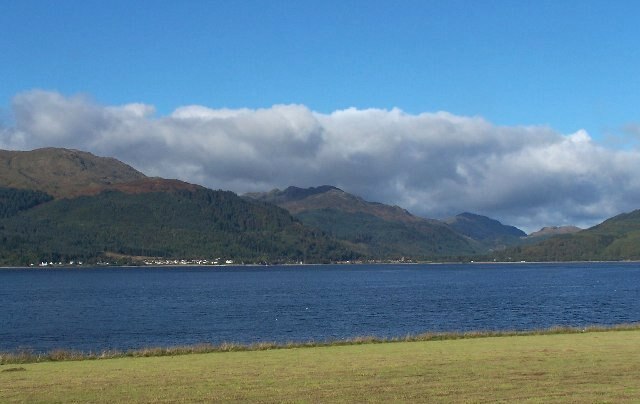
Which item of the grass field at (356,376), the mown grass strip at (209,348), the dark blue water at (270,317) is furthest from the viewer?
the dark blue water at (270,317)

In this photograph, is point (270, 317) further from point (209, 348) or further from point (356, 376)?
point (356, 376)

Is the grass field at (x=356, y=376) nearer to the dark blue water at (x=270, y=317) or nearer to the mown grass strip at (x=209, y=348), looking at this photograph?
the mown grass strip at (x=209, y=348)

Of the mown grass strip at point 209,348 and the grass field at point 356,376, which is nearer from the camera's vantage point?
the grass field at point 356,376

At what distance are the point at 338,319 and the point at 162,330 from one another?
22.5 meters

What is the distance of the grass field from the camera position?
28.0 m

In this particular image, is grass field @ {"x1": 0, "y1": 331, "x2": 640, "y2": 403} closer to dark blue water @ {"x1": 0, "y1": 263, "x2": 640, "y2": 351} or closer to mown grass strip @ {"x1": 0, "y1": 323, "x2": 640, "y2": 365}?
mown grass strip @ {"x1": 0, "y1": 323, "x2": 640, "y2": 365}

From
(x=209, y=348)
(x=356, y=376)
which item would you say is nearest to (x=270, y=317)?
(x=209, y=348)

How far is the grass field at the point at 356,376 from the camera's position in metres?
28.0

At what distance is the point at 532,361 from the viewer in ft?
123

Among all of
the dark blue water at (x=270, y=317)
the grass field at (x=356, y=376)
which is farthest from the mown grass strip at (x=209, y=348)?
the dark blue water at (x=270, y=317)

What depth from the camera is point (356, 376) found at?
109 ft

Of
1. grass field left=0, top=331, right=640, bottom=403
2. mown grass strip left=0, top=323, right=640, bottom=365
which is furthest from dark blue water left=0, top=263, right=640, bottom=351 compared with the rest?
grass field left=0, top=331, right=640, bottom=403

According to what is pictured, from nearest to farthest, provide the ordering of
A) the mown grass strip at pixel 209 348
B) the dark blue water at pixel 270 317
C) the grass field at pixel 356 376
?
the grass field at pixel 356 376, the mown grass strip at pixel 209 348, the dark blue water at pixel 270 317

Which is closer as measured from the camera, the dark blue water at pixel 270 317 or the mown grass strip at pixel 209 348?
the mown grass strip at pixel 209 348
